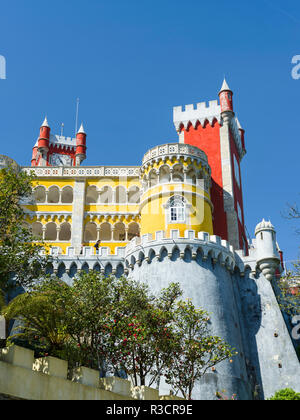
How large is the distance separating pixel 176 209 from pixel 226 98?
15201 mm

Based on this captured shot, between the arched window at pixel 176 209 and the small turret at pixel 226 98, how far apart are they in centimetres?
1279

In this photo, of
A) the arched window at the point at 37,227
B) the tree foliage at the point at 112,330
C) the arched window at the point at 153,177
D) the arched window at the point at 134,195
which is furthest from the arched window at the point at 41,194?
the tree foliage at the point at 112,330

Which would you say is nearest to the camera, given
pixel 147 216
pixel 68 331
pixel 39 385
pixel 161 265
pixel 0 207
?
pixel 39 385

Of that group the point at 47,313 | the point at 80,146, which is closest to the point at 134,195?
the point at 80,146

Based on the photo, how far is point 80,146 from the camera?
63.2m

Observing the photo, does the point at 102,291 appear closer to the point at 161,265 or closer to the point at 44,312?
the point at 44,312

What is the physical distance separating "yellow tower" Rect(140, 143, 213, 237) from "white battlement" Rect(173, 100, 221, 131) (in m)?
7.02

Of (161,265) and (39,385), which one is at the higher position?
(161,265)

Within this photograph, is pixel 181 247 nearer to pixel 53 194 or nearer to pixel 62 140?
pixel 53 194

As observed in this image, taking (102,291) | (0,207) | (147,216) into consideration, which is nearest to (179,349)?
(102,291)

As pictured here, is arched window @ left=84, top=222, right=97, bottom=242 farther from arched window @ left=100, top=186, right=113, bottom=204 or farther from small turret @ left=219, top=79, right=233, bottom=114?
small turret @ left=219, top=79, right=233, bottom=114

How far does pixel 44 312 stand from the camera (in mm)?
24297

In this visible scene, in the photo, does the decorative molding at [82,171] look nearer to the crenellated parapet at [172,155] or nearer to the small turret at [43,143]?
the crenellated parapet at [172,155]

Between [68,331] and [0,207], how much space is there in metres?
7.29
